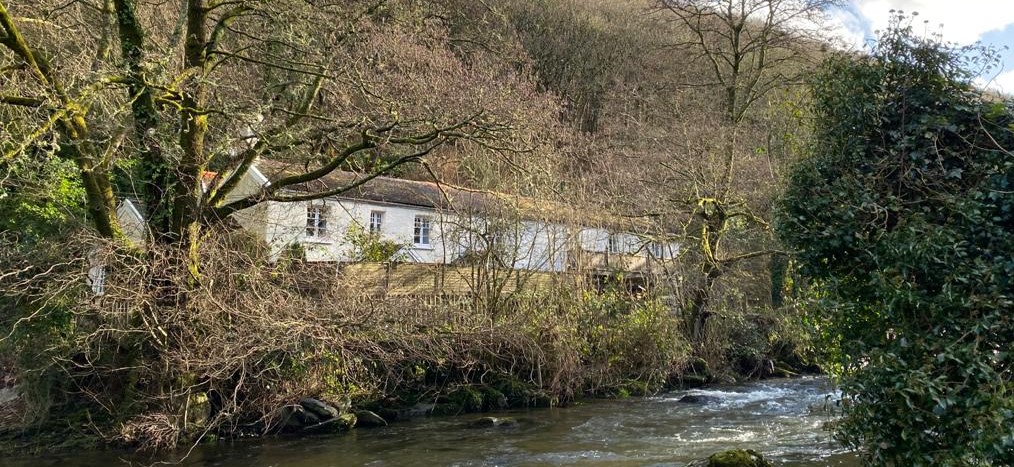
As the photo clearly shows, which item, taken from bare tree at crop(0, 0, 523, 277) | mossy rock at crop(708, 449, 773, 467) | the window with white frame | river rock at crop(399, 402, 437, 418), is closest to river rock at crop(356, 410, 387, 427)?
river rock at crop(399, 402, 437, 418)

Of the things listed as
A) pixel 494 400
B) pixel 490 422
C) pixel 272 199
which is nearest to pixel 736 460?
pixel 490 422

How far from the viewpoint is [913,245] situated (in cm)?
580

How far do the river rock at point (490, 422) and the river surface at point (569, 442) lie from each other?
0.57ft

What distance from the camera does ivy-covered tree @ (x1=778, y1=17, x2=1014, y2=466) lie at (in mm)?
5473

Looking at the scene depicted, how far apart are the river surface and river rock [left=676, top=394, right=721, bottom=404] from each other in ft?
1.14

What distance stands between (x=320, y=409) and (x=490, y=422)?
3.49m

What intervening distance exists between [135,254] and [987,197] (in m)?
12.7

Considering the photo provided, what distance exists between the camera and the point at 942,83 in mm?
6414

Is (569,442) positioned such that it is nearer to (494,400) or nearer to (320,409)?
(494,400)

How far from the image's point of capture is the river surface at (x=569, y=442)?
11.9 meters

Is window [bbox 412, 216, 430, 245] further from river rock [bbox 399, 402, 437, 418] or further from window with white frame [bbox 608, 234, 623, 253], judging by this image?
river rock [bbox 399, 402, 437, 418]

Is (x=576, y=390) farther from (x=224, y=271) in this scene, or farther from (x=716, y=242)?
(x=224, y=271)

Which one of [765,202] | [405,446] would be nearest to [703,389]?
[765,202]

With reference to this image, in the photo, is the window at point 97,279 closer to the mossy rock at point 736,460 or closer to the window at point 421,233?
the mossy rock at point 736,460
